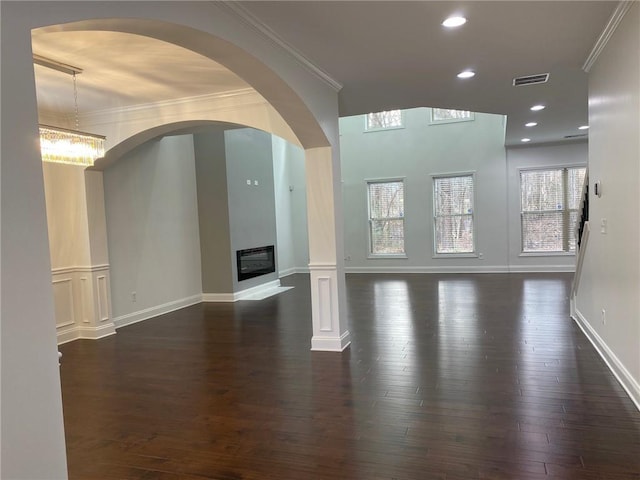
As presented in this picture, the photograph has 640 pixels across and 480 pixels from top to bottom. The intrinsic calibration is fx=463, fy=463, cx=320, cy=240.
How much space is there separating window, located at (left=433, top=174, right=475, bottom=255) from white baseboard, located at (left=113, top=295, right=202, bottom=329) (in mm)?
5514

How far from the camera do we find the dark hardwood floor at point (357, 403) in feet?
8.15

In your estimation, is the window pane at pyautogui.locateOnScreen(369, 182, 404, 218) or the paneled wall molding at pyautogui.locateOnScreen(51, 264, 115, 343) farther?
the window pane at pyautogui.locateOnScreen(369, 182, 404, 218)

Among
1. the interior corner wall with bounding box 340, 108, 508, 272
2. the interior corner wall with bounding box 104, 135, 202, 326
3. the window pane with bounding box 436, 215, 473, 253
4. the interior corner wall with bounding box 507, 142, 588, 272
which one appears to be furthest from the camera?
the window pane with bounding box 436, 215, 473, 253

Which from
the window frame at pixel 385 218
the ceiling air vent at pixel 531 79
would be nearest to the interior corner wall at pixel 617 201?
the ceiling air vent at pixel 531 79

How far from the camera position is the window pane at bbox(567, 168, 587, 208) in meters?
9.51

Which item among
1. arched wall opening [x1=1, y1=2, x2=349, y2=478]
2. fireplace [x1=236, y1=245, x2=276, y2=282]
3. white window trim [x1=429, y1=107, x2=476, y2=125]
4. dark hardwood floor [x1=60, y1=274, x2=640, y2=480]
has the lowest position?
dark hardwood floor [x1=60, y1=274, x2=640, y2=480]

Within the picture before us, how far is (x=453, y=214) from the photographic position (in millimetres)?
10281

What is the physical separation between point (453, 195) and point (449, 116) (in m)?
1.74

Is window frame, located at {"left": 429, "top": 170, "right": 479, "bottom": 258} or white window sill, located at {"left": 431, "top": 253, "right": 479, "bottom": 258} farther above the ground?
window frame, located at {"left": 429, "top": 170, "right": 479, "bottom": 258}

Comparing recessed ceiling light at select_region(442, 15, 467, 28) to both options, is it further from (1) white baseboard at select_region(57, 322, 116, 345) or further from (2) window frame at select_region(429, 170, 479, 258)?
(2) window frame at select_region(429, 170, 479, 258)

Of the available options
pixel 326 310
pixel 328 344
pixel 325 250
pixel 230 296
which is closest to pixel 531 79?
pixel 325 250

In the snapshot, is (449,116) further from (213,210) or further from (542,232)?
(213,210)

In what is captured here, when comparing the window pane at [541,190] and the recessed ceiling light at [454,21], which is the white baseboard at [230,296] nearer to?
the recessed ceiling light at [454,21]

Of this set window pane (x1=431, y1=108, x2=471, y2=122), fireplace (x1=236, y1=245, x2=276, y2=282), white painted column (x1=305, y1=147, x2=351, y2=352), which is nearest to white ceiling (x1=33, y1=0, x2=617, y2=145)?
white painted column (x1=305, y1=147, x2=351, y2=352)
